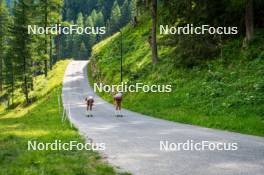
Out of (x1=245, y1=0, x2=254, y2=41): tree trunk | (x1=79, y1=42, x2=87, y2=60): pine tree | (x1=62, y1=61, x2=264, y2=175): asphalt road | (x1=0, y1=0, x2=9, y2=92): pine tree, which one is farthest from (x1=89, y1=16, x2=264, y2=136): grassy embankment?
(x1=79, y1=42, x2=87, y2=60): pine tree

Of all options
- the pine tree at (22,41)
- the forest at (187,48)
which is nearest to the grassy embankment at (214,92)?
the forest at (187,48)

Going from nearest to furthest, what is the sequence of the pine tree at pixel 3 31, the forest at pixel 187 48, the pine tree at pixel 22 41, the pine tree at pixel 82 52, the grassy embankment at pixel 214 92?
1. the grassy embankment at pixel 214 92
2. the forest at pixel 187 48
3. the pine tree at pixel 22 41
4. the pine tree at pixel 3 31
5. the pine tree at pixel 82 52

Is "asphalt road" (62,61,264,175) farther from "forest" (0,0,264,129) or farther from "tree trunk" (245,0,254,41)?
"tree trunk" (245,0,254,41)

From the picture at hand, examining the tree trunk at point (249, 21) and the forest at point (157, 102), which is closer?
the forest at point (157, 102)

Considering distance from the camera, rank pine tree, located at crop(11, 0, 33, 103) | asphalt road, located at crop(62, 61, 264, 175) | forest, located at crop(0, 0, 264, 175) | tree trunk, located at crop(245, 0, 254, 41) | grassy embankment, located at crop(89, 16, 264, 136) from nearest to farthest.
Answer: asphalt road, located at crop(62, 61, 264, 175) < forest, located at crop(0, 0, 264, 175) < grassy embankment, located at crop(89, 16, 264, 136) < tree trunk, located at crop(245, 0, 254, 41) < pine tree, located at crop(11, 0, 33, 103)

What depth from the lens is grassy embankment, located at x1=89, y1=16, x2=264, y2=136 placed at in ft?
73.2

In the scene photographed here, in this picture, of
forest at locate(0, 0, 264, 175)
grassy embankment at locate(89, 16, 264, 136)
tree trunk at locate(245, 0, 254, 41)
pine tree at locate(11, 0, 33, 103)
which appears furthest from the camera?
pine tree at locate(11, 0, 33, 103)

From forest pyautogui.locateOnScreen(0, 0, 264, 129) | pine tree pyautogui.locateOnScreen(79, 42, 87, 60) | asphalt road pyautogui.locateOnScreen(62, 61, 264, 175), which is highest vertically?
pine tree pyautogui.locateOnScreen(79, 42, 87, 60)

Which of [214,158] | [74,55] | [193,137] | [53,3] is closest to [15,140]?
[193,137]

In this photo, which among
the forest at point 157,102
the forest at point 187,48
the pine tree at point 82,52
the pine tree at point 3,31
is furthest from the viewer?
the pine tree at point 82,52

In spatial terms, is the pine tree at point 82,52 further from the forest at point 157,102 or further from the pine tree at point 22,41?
the pine tree at point 22,41

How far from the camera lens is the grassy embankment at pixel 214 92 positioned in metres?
22.3

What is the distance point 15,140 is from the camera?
17.5m

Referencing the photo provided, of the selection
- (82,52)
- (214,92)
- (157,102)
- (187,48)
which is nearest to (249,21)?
(187,48)
